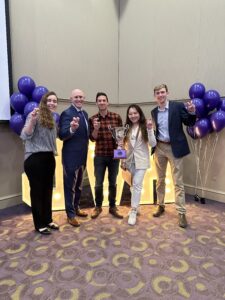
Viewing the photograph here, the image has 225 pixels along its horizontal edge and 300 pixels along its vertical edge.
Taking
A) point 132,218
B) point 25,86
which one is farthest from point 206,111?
point 25,86

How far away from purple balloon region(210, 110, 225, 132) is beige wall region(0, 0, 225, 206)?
1.37ft

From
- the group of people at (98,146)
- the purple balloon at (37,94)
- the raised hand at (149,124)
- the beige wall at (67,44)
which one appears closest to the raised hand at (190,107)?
the group of people at (98,146)

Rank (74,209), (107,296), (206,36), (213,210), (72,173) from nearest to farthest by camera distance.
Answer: (107,296) → (72,173) → (74,209) → (213,210) → (206,36)

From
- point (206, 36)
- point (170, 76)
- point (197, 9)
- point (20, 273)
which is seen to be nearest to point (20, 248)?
point (20, 273)

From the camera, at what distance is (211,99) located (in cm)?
289

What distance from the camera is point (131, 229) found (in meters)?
2.48

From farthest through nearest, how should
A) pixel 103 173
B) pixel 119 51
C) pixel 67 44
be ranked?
pixel 119 51 < pixel 67 44 < pixel 103 173

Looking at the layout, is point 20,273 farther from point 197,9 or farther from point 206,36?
point 197,9

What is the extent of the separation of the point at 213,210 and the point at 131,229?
121 cm

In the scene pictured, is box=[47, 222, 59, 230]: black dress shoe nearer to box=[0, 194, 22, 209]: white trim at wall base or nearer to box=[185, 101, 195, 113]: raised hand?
box=[0, 194, 22, 209]: white trim at wall base

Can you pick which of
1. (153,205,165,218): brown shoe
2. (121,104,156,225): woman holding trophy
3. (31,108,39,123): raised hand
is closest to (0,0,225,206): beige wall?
(153,205,165,218): brown shoe

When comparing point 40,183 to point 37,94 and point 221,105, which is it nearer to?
point 37,94

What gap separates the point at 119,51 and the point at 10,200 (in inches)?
122

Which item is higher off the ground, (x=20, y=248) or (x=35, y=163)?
(x=35, y=163)
